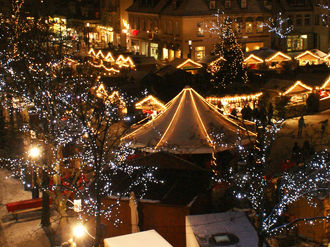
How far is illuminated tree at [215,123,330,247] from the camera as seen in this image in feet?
28.5

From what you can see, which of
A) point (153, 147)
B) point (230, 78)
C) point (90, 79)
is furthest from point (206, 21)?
point (153, 147)

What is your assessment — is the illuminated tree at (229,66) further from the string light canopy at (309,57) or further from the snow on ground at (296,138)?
the string light canopy at (309,57)

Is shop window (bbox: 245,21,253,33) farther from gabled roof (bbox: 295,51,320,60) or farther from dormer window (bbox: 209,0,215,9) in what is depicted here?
gabled roof (bbox: 295,51,320,60)

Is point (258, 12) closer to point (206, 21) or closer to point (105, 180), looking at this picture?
point (206, 21)

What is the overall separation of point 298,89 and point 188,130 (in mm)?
9809

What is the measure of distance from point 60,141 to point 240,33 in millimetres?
30675

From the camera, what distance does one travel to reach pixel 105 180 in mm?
13281

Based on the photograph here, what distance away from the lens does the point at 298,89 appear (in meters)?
23.5

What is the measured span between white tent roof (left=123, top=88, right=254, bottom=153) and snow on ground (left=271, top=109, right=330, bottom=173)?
2103 mm

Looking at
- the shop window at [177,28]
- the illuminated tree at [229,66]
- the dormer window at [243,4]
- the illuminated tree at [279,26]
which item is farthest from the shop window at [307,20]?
the illuminated tree at [229,66]

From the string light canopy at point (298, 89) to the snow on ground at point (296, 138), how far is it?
1354 mm

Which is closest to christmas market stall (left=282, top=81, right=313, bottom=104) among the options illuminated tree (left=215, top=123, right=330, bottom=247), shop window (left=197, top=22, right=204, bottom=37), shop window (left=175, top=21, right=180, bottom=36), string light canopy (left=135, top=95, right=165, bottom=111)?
string light canopy (left=135, top=95, right=165, bottom=111)

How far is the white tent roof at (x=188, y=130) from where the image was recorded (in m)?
15.6

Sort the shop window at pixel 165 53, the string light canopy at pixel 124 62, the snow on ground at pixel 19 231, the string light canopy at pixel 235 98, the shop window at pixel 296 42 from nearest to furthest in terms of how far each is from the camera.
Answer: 1. the snow on ground at pixel 19 231
2. the string light canopy at pixel 235 98
3. the string light canopy at pixel 124 62
4. the shop window at pixel 165 53
5. the shop window at pixel 296 42
